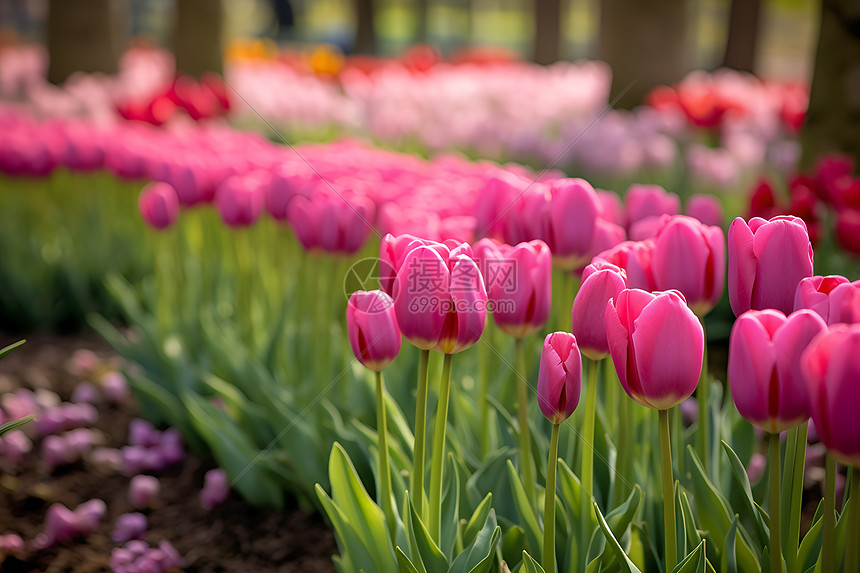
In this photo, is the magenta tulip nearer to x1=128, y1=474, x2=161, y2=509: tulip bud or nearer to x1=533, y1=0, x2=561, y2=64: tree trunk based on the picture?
x1=128, y1=474, x2=161, y2=509: tulip bud

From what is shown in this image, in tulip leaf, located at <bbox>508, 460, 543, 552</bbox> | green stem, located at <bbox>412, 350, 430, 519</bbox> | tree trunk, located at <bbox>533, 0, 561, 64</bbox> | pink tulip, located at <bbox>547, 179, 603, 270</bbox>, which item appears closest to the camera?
green stem, located at <bbox>412, 350, 430, 519</bbox>

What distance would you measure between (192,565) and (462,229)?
1217 millimetres

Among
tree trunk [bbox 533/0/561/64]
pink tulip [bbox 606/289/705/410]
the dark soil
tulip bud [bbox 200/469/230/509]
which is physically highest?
pink tulip [bbox 606/289/705/410]

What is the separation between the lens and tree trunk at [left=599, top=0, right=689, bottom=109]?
28.3ft

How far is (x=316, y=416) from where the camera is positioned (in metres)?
2.21

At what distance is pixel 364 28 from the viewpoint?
19.9m

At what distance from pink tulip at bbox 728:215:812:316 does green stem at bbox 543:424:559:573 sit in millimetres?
376

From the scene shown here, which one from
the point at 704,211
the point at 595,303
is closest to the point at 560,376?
the point at 595,303

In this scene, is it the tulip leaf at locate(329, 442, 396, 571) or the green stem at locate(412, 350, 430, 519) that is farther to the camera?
the tulip leaf at locate(329, 442, 396, 571)

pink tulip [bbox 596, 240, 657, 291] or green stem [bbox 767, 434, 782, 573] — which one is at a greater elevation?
pink tulip [bbox 596, 240, 657, 291]

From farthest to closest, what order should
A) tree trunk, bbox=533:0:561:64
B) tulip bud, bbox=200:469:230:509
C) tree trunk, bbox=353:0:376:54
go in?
tree trunk, bbox=353:0:376:54 → tree trunk, bbox=533:0:561:64 → tulip bud, bbox=200:469:230:509

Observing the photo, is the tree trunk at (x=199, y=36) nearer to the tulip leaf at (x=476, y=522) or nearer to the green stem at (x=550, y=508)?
the tulip leaf at (x=476, y=522)

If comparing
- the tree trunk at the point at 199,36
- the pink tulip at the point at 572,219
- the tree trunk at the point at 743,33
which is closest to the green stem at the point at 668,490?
the pink tulip at the point at 572,219

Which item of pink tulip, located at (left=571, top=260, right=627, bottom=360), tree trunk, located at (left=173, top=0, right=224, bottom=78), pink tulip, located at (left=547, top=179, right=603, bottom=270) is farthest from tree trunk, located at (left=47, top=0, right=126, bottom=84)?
pink tulip, located at (left=571, top=260, right=627, bottom=360)
